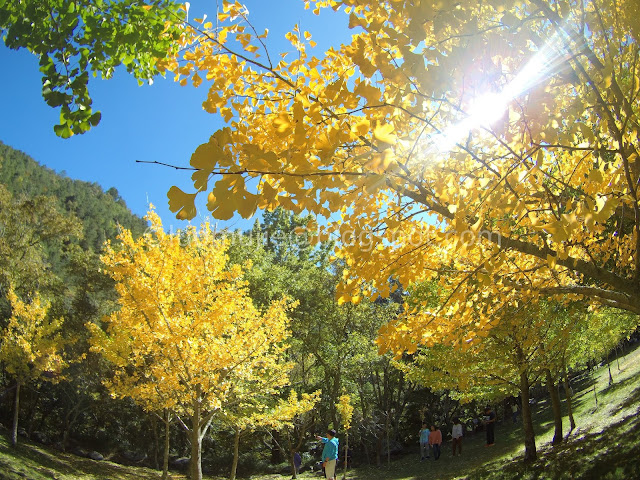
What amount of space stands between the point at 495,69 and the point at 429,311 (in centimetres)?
203

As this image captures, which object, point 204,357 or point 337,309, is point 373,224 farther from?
point 337,309

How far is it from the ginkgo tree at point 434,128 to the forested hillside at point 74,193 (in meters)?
55.1

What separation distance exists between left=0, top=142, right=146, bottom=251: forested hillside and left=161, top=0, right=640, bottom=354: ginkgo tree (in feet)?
181

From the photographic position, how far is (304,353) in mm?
18016

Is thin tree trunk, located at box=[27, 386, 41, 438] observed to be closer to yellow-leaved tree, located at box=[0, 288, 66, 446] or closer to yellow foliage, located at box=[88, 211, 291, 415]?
yellow-leaved tree, located at box=[0, 288, 66, 446]

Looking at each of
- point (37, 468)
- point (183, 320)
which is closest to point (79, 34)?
point (183, 320)

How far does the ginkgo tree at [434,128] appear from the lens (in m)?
Answer: 1.45

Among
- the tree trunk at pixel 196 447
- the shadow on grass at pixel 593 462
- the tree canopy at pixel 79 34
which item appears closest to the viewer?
the tree canopy at pixel 79 34

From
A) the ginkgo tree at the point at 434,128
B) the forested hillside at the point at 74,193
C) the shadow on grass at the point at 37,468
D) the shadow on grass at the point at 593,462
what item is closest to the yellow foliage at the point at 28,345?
the shadow on grass at the point at 37,468

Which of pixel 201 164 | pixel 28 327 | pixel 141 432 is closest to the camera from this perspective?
pixel 201 164

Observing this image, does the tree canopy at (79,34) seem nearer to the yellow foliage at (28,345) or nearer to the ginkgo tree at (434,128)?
the ginkgo tree at (434,128)

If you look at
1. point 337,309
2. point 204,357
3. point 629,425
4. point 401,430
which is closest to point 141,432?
point 337,309

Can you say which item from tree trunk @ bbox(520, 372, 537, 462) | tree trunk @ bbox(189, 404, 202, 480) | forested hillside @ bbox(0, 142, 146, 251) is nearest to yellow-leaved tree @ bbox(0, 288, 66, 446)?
tree trunk @ bbox(189, 404, 202, 480)

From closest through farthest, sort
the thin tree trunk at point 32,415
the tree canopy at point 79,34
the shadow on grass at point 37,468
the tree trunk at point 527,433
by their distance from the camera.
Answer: the tree canopy at point 79,34
the tree trunk at point 527,433
the shadow on grass at point 37,468
the thin tree trunk at point 32,415
